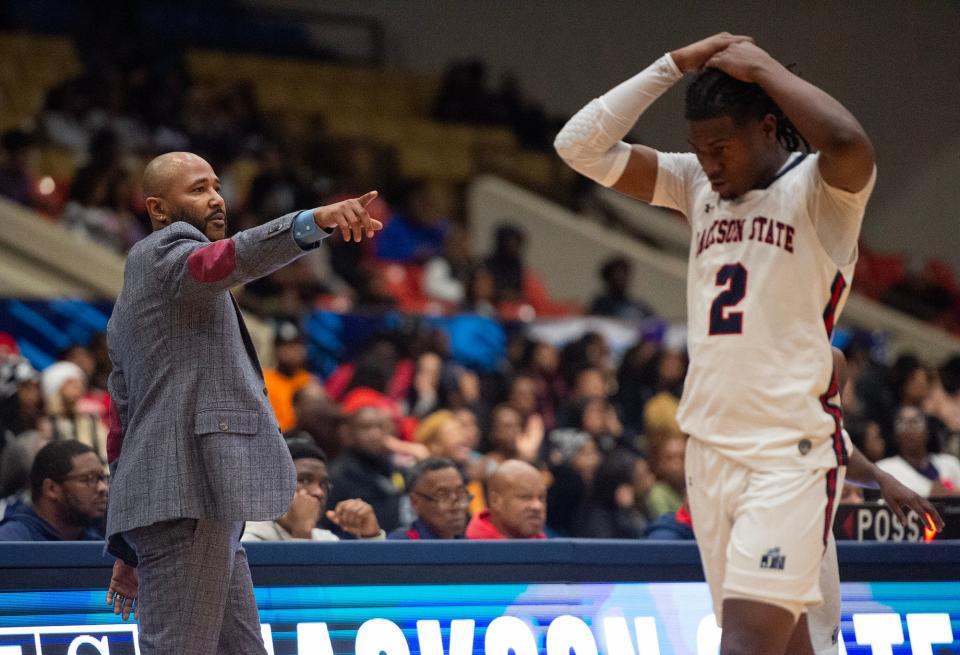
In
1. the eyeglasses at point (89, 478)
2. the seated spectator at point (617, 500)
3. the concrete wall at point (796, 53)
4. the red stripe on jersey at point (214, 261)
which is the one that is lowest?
the seated spectator at point (617, 500)

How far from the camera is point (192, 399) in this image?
3619 millimetres

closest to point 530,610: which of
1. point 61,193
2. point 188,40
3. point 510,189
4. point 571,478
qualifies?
point 571,478

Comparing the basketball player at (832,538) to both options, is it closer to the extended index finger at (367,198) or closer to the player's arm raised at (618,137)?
the player's arm raised at (618,137)

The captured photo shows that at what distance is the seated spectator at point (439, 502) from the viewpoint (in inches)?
228

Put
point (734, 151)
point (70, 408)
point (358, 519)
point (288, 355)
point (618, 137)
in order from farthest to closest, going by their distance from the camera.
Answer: point (288, 355) → point (70, 408) → point (358, 519) → point (618, 137) → point (734, 151)

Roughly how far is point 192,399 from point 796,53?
12.9 m

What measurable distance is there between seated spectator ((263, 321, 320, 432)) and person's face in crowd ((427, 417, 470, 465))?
1144 mm

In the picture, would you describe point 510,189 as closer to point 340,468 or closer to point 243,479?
point 340,468

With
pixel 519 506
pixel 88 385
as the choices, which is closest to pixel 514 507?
pixel 519 506

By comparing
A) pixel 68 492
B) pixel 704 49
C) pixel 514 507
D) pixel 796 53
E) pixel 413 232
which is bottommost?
pixel 514 507

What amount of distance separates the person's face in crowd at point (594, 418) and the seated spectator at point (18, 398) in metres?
3.56

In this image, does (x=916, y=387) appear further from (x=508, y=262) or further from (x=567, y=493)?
(x=508, y=262)

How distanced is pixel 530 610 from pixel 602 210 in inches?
451

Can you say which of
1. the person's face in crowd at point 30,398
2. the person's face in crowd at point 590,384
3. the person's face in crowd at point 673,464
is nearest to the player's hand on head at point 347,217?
the person's face in crowd at point 30,398
